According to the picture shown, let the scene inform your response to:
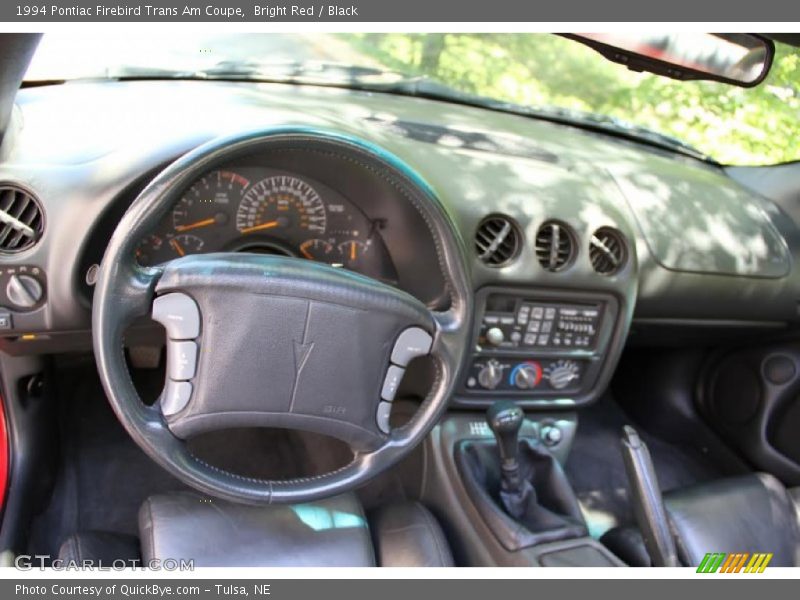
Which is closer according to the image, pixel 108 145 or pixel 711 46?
pixel 711 46

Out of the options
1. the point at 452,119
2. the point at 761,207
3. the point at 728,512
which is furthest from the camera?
the point at 761,207

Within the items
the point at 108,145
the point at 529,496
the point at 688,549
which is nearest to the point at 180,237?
the point at 108,145

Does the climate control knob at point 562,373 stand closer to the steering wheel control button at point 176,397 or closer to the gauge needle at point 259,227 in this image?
the gauge needle at point 259,227

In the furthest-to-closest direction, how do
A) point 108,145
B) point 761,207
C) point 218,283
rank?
point 761,207 < point 108,145 < point 218,283

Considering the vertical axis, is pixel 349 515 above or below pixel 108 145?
below

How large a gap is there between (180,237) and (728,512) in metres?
1.48

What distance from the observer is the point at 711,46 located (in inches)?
42.1

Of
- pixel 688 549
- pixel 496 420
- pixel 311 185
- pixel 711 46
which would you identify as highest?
pixel 711 46

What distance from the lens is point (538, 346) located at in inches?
79.1

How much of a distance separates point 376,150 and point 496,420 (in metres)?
0.72

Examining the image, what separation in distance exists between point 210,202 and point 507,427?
85 cm

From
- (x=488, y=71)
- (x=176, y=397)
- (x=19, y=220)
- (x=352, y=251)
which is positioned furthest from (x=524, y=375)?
(x=488, y=71)

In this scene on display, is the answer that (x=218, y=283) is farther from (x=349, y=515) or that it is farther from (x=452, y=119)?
(x=452, y=119)

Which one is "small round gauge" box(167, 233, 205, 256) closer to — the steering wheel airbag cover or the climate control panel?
the steering wheel airbag cover
